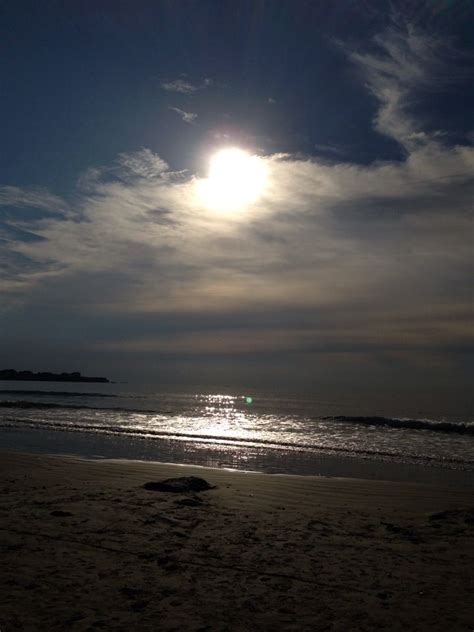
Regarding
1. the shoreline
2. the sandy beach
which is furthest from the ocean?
the sandy beach

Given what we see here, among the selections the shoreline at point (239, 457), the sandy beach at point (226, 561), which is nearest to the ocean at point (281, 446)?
the shoreline at point (239, 457)

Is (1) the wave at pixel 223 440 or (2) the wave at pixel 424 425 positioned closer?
(1) the wave at pixel 223 440

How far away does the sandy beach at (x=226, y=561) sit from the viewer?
4598 millimetres

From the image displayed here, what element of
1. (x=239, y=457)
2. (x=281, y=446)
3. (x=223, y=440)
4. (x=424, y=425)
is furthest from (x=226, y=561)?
(x=424, y=425)

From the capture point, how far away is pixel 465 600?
5090 mm

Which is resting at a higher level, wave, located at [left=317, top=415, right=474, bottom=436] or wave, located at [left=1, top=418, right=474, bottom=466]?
wave, located at [left=317, top=415, right=474, bottom=436]

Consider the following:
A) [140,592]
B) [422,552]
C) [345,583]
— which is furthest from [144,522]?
[422,552]

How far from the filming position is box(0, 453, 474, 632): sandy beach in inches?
181

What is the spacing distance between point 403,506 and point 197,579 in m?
6.13

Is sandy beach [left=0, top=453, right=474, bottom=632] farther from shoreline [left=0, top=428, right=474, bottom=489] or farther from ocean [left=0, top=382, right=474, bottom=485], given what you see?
ocean [left=0, top=382, right=474, bottom=485]

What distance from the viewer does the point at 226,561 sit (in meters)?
6.03

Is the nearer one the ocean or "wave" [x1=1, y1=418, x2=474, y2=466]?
the ocean

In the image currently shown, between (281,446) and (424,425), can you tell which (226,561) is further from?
(424,425)

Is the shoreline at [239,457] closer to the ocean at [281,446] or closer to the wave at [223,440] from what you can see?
the ocean at [281,446]
